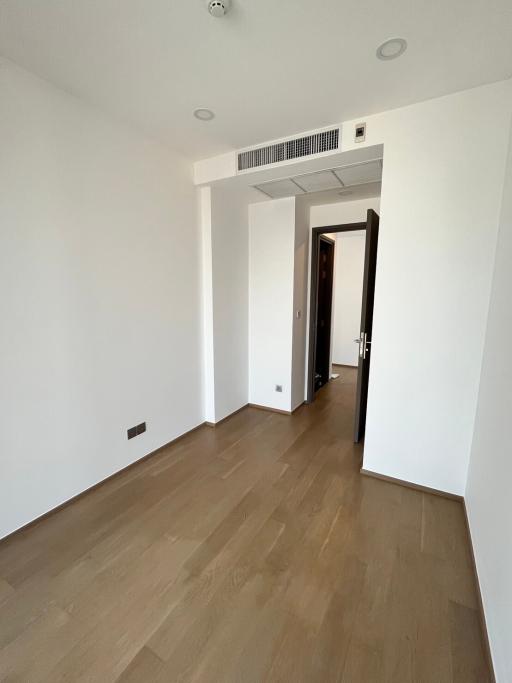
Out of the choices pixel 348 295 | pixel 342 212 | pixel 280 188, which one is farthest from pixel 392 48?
pixel 348 295

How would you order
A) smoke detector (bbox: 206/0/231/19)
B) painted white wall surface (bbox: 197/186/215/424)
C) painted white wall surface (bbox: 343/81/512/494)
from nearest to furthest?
smoke detector (bbox: 206/0/231/19) → painted white wall surface (bbox: 343/81/512/494) → painted white wall surface (bbox: 197/186/215/424)

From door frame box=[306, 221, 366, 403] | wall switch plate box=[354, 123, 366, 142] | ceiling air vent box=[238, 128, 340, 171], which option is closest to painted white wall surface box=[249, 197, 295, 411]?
door frame box=[306, 221, 366, 403]

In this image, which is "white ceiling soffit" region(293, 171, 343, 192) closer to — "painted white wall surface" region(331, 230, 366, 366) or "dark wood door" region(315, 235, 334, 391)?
"dark wood door" region(315, 235, 334, 391)

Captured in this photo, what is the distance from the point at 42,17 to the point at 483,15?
1.96m

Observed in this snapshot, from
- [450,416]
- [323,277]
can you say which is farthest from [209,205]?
[450,416]

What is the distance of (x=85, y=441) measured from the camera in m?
2.17

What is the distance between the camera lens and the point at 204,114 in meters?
2.12

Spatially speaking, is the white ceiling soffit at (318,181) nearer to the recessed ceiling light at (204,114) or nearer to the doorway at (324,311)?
the recessed ceiling light at (204,114)

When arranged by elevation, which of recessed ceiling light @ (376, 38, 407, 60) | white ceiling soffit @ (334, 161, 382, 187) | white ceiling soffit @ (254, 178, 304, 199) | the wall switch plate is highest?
recessed ceiling light @ (376, 38, 407, 60)

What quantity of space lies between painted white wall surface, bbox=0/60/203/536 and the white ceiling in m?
0.28

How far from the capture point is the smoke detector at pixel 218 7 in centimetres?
128

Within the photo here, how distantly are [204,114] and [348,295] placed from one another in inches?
178

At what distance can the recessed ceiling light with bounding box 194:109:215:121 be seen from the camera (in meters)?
2.08

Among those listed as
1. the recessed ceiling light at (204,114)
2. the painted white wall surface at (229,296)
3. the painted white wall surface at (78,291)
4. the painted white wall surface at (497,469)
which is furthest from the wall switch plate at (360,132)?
the painted white wall surface at (78,291)
